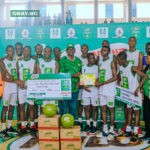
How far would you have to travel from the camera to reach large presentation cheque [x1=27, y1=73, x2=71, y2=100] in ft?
18.6

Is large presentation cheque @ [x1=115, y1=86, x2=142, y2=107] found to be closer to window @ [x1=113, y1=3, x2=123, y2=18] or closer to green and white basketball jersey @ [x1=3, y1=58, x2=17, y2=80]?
green and white basketball jersey @ [x1=3, y1=58, x2=17, y2=80]

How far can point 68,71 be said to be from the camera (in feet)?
18.9

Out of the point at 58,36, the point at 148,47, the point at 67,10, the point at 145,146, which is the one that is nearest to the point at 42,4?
the point at 67,10

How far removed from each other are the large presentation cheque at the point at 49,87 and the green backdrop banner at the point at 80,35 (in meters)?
0.55

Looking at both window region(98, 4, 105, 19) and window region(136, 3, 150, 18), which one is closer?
window region(136, 3, 150, 18)

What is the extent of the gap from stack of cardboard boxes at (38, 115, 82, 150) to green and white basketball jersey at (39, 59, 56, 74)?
4.04 ft

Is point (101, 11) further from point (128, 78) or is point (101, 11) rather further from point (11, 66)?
point (11, 66)

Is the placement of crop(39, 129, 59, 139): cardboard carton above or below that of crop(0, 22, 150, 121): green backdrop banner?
below

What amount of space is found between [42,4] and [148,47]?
2618 millimetres

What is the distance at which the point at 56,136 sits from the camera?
4.62 metres

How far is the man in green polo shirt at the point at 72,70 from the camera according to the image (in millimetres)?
5730

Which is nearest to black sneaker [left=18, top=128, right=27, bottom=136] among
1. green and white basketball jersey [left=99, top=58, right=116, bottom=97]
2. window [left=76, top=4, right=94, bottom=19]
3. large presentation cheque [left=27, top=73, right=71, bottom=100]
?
large presentation cheque [left=27, top=73, right=71, bottom=100]

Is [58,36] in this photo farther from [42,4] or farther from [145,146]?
[145,146]

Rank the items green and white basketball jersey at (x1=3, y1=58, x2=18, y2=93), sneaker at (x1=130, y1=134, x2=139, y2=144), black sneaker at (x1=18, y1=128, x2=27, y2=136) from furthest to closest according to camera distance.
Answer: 1. green and white basketball jersey at (x1=3, y1=58, x2=18, y2=93)
2. black sneaker at (x1=18, y1=128, x2=27, y2=136)
3. sneaker at (x1=130, y1=134, x2=139, y2=144)
